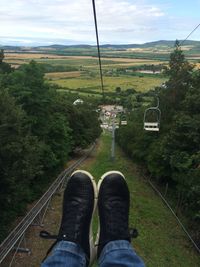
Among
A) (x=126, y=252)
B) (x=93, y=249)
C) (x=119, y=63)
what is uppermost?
(x=126, y=252)

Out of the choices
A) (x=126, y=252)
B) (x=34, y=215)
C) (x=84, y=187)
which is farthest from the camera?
(x=34, y=215)

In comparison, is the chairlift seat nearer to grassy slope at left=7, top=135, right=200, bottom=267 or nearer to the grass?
grassy slope at left=7, top=135, right=200, bottom=267

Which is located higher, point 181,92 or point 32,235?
point 181,92

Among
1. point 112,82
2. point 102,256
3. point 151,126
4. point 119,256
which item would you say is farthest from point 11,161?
point 112,82

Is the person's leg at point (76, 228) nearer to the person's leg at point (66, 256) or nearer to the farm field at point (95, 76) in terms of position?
the person's leg at point (66, 256)

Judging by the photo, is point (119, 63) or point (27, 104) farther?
point (119, 63)

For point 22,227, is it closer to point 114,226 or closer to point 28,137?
point 28,137

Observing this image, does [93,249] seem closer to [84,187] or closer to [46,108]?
[84,187]

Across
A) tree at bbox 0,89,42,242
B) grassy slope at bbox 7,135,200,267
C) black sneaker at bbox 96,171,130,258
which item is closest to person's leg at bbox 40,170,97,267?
black sneaker at bbox 96,171,130,258

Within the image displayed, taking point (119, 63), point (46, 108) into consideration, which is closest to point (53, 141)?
point (46, 108)
